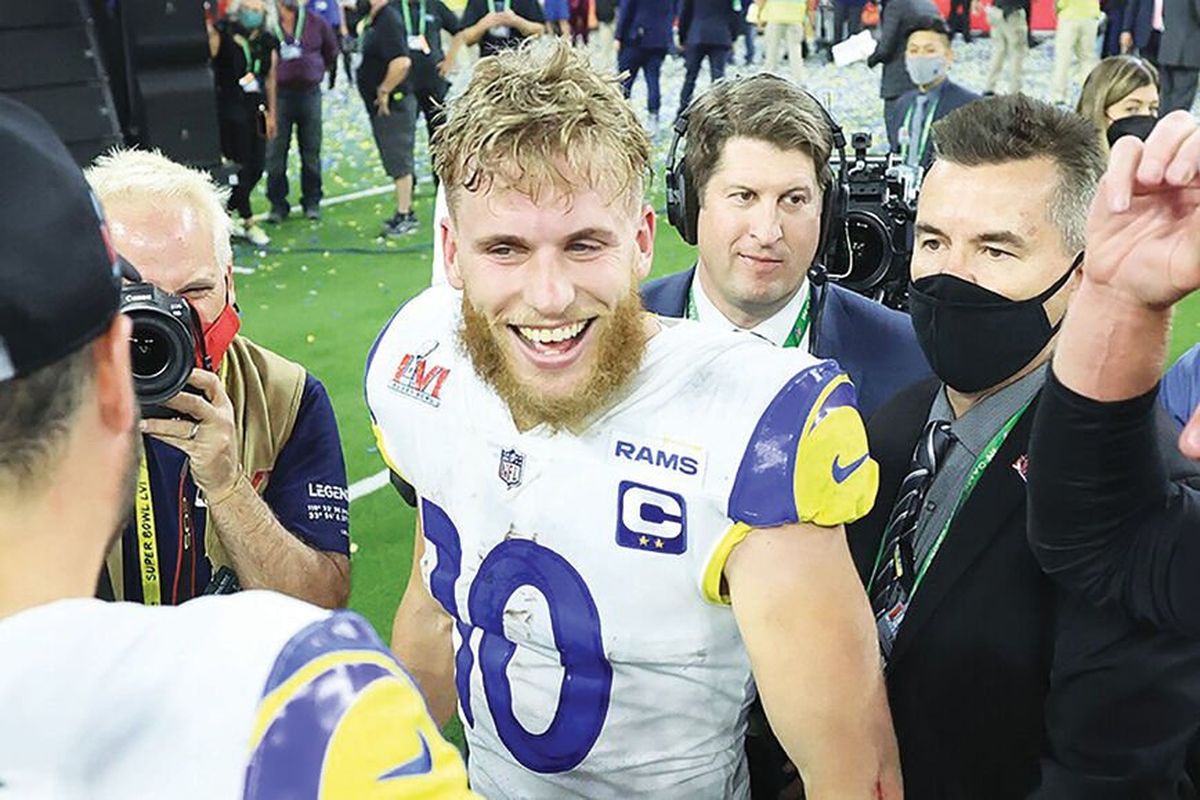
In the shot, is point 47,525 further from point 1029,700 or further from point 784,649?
point 1029,700

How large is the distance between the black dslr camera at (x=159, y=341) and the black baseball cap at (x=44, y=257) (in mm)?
941

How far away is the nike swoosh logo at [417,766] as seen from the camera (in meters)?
0.94

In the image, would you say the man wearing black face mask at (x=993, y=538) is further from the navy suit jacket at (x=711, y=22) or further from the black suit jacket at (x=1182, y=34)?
the navy suit jacket at (x=711, y=22)

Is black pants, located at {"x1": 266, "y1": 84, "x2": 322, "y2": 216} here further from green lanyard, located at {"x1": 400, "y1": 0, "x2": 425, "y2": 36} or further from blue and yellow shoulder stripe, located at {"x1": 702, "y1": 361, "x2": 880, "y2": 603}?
blue and yellow shoulder stripe, located at {"x1": 702, "y1": 361, "x2": 880, "y2": 603}

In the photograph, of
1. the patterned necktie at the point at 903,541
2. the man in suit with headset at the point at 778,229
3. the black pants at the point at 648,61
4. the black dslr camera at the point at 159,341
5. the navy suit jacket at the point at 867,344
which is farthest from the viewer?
the black pants at the point at 648,61

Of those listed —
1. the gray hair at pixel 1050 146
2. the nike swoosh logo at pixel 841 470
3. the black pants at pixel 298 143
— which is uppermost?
the gray hair at pixel 1050 146

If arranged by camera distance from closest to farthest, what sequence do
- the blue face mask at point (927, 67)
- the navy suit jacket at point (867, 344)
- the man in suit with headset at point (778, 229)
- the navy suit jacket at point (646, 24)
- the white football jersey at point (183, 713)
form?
the white football jersey at point (183, 713)
the navy suit jacket at point (867, 344)
the man in suit with headset at point (778, 229)
the blue face mask at point (927, 67)
the navy suit jacket at point (646, 24)

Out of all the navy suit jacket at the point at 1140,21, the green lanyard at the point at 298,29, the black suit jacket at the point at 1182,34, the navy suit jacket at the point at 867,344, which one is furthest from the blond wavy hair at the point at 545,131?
the navy suit jacket at the point at 1140,21

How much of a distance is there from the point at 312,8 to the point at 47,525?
9.80 metres

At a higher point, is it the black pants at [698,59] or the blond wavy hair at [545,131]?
the blond wavy hair at [545,131]

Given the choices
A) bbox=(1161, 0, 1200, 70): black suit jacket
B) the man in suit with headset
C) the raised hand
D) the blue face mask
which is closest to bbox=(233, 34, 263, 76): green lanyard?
the blue face mask

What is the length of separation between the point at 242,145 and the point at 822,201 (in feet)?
23.9

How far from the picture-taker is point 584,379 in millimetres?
1810

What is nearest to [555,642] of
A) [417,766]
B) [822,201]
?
[417,766]
